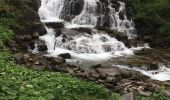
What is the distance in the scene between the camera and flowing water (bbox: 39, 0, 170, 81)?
22.8 metres

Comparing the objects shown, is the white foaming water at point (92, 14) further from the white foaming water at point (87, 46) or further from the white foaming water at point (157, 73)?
the white foaming water at point (157, 73)

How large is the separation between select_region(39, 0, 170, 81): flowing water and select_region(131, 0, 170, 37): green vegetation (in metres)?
0.90

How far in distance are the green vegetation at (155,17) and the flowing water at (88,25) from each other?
2.94ft

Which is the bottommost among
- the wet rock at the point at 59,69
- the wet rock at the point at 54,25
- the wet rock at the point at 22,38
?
the wet rock at the point at 59,69

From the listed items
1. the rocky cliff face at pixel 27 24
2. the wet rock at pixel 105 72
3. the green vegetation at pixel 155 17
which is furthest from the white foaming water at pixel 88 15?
the wet rock at pixel 105 72

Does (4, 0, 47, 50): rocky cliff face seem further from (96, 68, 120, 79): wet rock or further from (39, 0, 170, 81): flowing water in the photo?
(96, 68, 120, 79): wet rock

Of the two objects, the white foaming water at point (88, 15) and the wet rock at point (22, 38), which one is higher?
the white foaming water at point (88, 15)

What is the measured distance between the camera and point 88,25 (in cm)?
2736

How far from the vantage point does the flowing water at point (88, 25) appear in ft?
74.7

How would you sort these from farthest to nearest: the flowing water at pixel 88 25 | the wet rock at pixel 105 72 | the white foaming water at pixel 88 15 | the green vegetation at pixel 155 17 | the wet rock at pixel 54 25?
the green vegetation at pixel 155 17, the white foaming water at pixel 88 15, the wet rock at pixel 54 25, the flowing water at pixel 88 25, the wet rock at pixel 105 72

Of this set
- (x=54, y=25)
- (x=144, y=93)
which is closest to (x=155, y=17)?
(x=54, y=25)

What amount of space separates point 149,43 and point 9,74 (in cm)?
1631

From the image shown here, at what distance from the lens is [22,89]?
9.98 m

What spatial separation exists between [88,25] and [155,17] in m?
5.23
